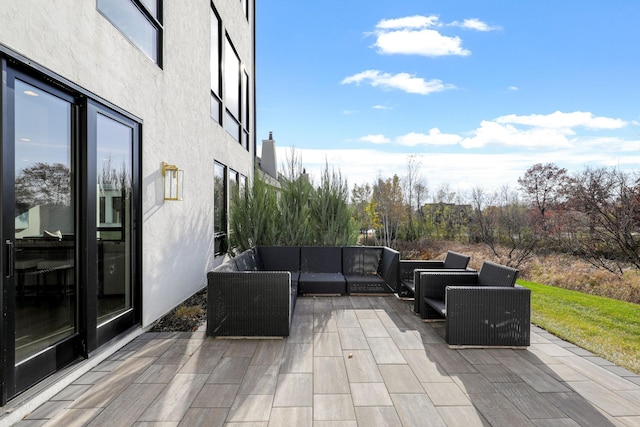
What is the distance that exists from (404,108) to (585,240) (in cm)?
728

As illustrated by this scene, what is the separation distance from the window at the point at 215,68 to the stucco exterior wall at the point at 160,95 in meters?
0.27

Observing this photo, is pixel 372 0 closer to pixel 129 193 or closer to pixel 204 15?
pixel 204 15

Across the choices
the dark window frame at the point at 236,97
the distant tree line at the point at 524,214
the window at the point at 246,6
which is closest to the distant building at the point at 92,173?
the dark window frame at the point at 236,97

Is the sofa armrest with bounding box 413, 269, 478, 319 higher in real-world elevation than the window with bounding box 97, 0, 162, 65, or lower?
lower

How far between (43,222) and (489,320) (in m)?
4.03

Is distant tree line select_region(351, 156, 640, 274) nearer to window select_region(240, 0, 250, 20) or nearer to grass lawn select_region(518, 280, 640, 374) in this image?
grass lawn select_region(518, 280, 640, 374)

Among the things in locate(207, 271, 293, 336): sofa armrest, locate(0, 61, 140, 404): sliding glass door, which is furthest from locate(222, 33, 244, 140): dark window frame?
locate(207, 271, 293, 336): sofa armrest

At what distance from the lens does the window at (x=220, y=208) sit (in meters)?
7.30

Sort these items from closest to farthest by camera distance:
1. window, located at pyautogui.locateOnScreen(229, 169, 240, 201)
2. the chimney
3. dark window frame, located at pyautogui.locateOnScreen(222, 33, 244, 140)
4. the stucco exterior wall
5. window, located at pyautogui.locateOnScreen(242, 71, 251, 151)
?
1. the stucco exterior wall
2. window, located at pyautogui.locateOnScreen(229, 169, 240, 201)
3. dark window frame, located at pyautogui.locateOnScreen(222, 33, 244, 140)
4. window, located at pyautogui.locateOnScreen(242, 71, 251, 151)
5. the chimney

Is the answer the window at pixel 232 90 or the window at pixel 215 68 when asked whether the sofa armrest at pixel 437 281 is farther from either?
the window at pixel 232 90

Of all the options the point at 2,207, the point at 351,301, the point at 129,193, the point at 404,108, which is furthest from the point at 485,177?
the point at 2,207

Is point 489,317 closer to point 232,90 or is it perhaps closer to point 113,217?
point 113,217

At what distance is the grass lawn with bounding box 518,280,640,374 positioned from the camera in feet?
11.6

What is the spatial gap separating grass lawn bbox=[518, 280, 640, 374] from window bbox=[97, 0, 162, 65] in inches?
226
